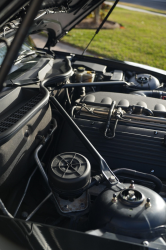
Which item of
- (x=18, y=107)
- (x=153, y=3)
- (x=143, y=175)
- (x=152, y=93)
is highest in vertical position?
(x=18, y=107)

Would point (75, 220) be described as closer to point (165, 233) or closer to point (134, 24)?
point (165, 233)

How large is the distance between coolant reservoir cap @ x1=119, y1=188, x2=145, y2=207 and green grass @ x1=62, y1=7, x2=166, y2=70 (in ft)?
20.0

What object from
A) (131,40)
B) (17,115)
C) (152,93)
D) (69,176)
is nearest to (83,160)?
(69,176)

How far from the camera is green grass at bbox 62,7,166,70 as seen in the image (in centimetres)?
769

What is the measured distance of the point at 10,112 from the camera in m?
1.56

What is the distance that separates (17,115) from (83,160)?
46cm

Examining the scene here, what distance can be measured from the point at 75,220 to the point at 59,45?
747 cm

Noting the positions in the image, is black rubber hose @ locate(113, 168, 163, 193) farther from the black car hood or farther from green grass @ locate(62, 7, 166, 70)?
green grass @ locate(62, 7, 166, 70)

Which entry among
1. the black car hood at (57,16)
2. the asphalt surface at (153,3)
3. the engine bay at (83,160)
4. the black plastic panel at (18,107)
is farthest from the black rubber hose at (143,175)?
the asphalt surface at (153,3)

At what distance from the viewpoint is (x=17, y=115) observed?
59.9 inches

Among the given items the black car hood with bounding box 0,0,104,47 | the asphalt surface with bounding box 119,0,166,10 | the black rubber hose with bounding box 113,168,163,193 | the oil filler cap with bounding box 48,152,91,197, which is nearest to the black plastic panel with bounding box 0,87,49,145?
the oil filler cap with bounding box 48,152,91,197

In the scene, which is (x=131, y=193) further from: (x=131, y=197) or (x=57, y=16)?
(x=57, y=16)

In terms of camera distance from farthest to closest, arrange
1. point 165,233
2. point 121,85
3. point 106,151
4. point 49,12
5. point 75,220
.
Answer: point 121,85, point 49,12, point 106,151, point 75,220, point 165,233

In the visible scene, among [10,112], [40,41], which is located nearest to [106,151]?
[10,112]
